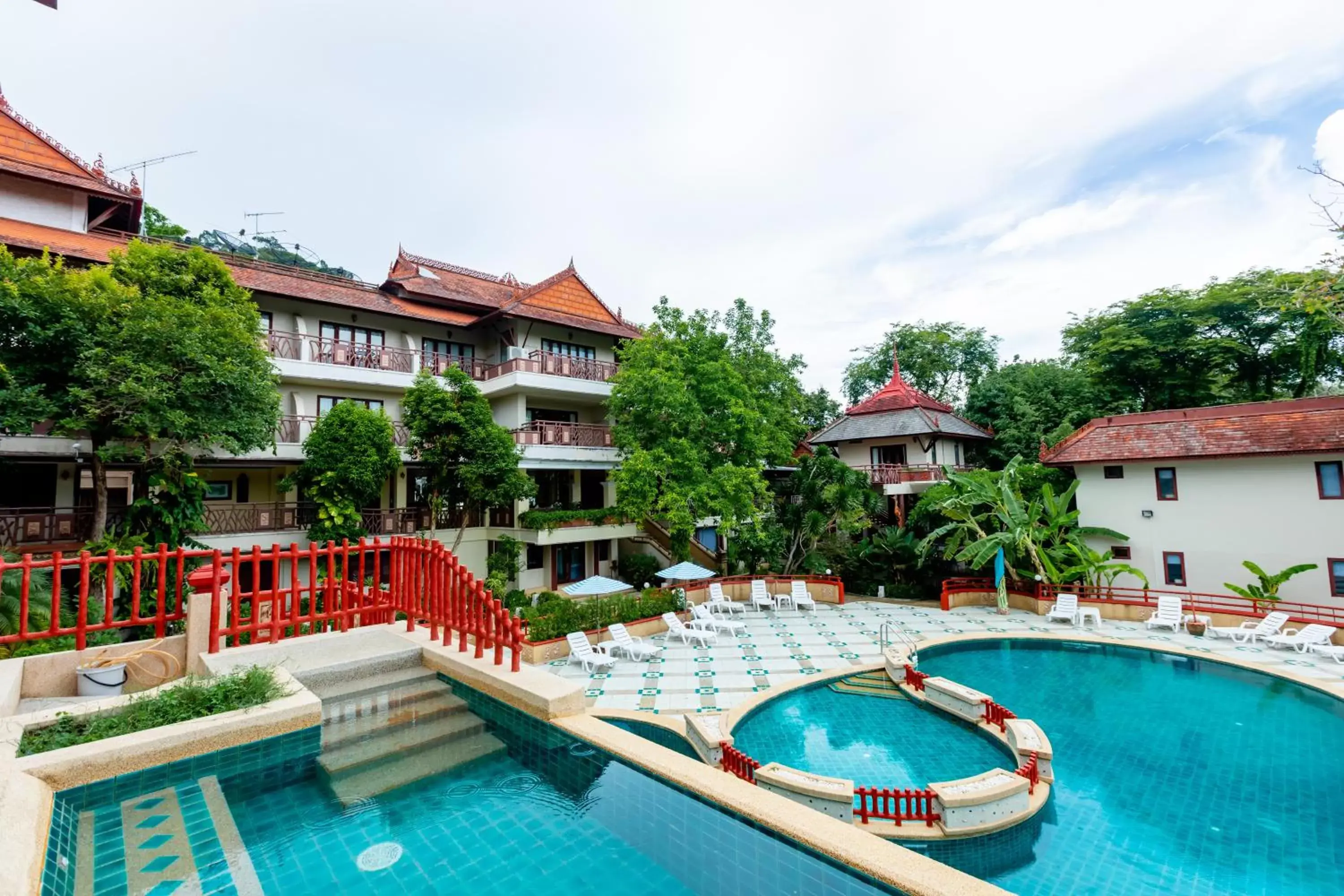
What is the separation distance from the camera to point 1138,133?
612 inches

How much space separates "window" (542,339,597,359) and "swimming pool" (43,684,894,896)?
59.4ft

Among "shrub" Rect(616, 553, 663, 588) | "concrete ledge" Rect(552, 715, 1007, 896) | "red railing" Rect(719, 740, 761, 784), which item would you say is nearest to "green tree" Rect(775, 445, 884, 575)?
"shrub" Rect(616, 553, 663, 588)

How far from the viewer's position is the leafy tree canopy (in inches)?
899

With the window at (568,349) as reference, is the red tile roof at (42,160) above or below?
above

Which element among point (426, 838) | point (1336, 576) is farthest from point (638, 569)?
point (1336, 576)

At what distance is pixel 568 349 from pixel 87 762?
19.4 m

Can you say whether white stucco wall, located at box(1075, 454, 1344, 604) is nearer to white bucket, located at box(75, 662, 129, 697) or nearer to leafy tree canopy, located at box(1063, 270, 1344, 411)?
leafy tree canopy, located at box(1063, 270, 1344, 411)

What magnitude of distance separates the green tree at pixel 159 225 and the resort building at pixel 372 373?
7923 mm

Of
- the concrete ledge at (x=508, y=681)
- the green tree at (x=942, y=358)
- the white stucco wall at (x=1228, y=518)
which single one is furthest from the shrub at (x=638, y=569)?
the green tree at (x=942, y=358)

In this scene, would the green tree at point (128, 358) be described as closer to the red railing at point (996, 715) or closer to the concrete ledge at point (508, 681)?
the concrete ledge at point (508, 681)

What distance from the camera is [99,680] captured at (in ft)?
23.3

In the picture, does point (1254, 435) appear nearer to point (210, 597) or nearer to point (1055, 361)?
point (1055, 361)

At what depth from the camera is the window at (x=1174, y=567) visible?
1884 cm

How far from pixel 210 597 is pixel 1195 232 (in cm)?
2549
